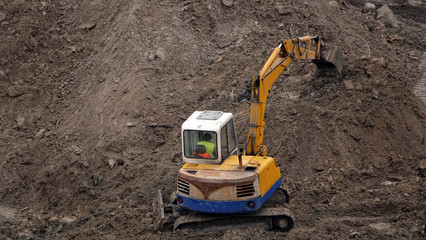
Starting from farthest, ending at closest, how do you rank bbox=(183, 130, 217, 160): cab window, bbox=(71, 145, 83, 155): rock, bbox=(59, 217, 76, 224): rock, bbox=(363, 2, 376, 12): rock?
bbox=(363, 2, 376, 12): rock
bbox=(71, 145, 83, 155): rock
bbox=(59, 217, 76, 224): rock
bbox=(183, 130, 217, 160): cab window

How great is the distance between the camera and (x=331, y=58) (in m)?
13.8

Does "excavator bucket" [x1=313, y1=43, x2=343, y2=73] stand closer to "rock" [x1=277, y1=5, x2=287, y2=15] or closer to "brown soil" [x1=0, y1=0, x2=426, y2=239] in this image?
"brown soil" [x1=0, y1=0, x2=426, y2=239]

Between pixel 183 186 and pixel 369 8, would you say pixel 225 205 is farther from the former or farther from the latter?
pixel 369 8

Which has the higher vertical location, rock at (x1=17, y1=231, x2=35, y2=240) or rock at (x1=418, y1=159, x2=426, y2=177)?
rock at (x1=418, y1=159, x2=426, y2=177)

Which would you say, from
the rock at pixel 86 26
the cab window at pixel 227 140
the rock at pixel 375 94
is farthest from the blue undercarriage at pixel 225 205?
the rock at pixel 86 26

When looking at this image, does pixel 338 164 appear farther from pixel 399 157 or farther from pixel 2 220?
pixel 2 220

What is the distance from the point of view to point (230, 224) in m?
10.5

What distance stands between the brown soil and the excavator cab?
4.55ft

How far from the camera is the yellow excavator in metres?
9.95

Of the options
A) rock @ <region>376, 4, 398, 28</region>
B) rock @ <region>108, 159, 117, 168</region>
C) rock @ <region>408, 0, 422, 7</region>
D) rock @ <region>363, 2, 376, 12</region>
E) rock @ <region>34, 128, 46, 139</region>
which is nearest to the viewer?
rock @ <region>108, 159, 117, 168</region>

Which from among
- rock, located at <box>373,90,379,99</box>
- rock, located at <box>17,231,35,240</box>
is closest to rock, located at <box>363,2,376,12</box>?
rock, located at <box>373,90,379,99</box>

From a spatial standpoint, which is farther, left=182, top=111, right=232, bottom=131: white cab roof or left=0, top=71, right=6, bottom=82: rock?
left=0, top=71, right=6, bottom=82: rock

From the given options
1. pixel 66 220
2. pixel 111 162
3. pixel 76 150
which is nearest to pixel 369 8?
pixel 111 162

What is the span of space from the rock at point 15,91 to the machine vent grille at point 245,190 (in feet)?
28.8
